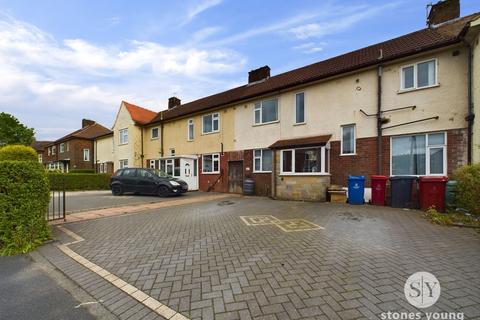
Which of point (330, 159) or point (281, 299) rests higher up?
point (330, 159)

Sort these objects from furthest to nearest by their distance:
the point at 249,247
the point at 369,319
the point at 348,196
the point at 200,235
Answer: the point at 348,196
the point at 200,235
the point at 249,247
the point at 369,319

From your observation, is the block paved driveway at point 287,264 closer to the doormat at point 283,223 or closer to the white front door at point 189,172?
the doormat at point 283,223

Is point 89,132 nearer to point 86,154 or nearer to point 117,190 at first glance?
point 86,154

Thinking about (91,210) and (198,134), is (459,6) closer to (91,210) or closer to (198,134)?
(198,134)

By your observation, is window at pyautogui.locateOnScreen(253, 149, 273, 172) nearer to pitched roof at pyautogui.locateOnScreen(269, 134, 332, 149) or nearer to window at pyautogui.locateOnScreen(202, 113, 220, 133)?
pitched roof at pyautogui.locateOnScreen(269, 134, 332, 149)

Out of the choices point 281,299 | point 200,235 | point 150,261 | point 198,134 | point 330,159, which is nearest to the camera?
point 281,299

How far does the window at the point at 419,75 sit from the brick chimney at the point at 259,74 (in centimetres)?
982

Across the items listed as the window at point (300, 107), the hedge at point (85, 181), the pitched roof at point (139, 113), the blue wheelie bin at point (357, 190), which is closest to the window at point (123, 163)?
the hedge at point (85, 181)

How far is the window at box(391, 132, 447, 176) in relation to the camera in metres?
9.55

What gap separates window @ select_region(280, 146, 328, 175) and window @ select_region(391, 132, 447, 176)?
280 centimetres

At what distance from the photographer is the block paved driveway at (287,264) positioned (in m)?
2.90

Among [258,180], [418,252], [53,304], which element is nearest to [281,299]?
[53,304]

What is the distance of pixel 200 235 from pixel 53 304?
306cm

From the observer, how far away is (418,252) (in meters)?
4.51
